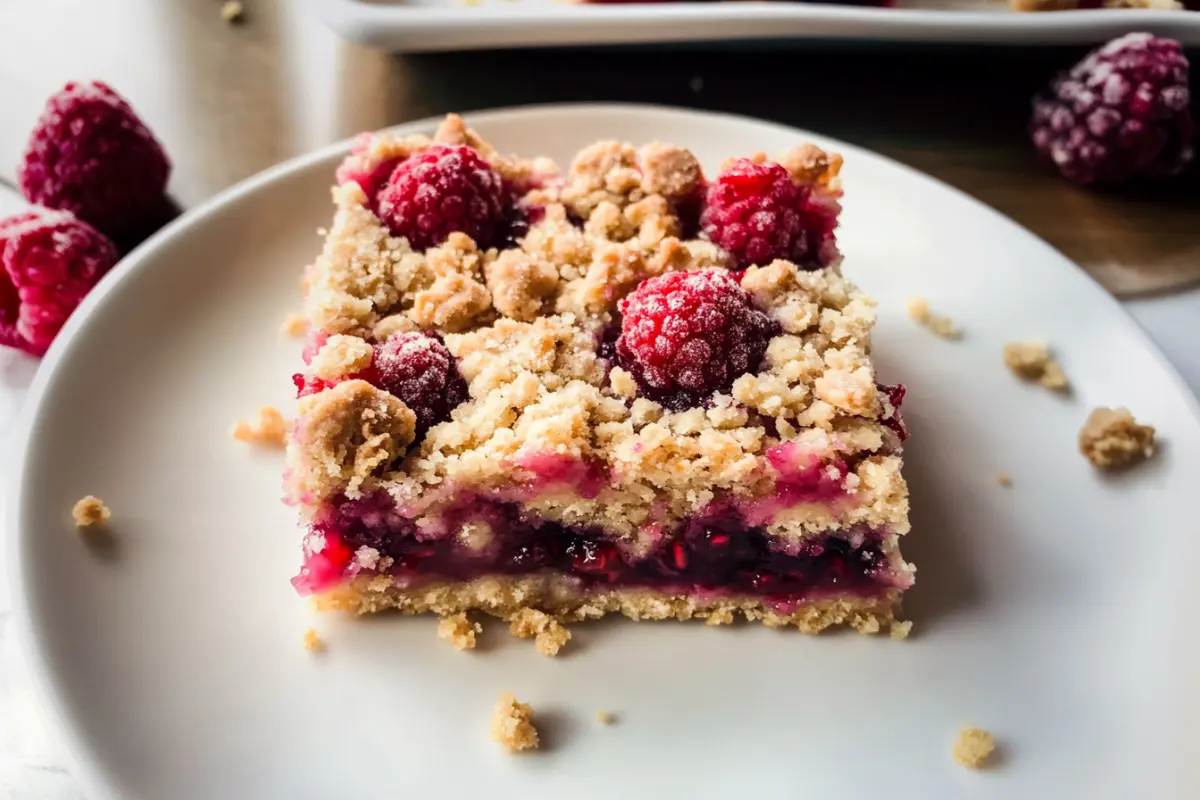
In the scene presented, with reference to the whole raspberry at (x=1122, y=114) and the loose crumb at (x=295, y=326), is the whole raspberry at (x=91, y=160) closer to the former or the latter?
the loose crumb at (x=295, y=326)

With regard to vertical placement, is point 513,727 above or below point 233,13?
below

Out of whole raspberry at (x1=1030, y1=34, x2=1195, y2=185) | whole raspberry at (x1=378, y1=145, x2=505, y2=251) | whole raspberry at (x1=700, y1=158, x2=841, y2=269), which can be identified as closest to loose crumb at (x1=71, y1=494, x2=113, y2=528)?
whole raspberry at (x1=378, y1=145, x2=505, y2=251)

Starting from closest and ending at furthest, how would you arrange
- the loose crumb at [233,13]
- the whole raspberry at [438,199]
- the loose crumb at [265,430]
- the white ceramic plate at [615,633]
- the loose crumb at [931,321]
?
the white ceramic plate at [615,633]
the whole raspberry at [438,199]
the loose crumb at [265,430]
the loose crumb at [931,321]
the loose crumb at [233,13]

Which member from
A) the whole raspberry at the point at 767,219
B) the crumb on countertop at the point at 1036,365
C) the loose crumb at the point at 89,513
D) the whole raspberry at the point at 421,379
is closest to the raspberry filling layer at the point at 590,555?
the whole raspberry at the point at 421,379

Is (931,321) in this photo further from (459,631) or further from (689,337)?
(459,631)

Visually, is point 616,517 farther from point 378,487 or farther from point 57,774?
point 57,774

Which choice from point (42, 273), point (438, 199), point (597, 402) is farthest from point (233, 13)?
point (597, 402)
